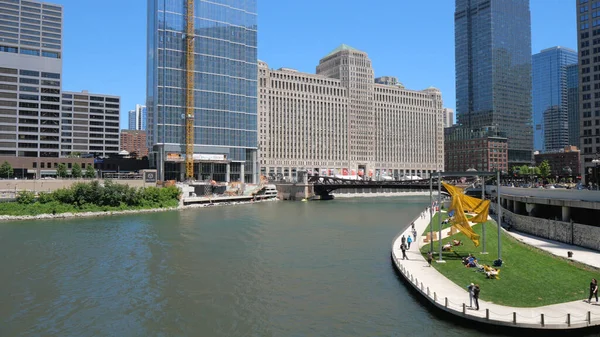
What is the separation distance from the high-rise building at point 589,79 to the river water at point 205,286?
83.0 metres

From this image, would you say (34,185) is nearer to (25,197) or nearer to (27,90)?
(25,197)

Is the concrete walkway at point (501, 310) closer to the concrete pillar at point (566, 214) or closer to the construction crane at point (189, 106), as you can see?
the concrete pillar at point (566, 214)

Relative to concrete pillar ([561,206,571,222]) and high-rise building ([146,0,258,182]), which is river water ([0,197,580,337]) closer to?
concrete pillar ([561,206,571,222])

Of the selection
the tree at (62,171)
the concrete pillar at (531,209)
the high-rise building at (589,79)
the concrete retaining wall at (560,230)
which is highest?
the high-rise building at (589,79)

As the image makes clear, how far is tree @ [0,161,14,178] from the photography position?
154m

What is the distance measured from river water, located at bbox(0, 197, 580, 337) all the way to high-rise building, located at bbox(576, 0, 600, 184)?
272ft

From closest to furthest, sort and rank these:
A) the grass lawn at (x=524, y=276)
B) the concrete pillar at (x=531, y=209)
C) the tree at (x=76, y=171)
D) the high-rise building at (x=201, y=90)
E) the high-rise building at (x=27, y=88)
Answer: the grass lawn at (x=524, y=276)
the concrete pillar at (x=531, y=209)
the tree at (x=76, y=171)
the high-rise building at (x=27, y=88)
the high-rise building at (x=201, y=90)

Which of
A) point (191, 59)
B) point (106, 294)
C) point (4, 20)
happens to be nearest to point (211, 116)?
point (191, 59)

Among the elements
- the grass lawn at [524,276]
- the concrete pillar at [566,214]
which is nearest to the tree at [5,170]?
the grass lawn at [524,276]

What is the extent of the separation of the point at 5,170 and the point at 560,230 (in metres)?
159

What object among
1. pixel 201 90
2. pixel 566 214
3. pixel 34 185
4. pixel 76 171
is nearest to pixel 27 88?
pixel 76 171

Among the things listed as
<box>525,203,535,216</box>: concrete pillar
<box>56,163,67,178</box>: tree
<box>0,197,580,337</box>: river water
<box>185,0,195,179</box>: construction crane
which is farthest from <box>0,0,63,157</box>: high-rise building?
<box>525,203,535,216</box>: concrete pillar

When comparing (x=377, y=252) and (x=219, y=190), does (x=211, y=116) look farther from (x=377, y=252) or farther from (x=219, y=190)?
(x=377, y=252)

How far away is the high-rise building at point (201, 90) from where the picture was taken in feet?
598
